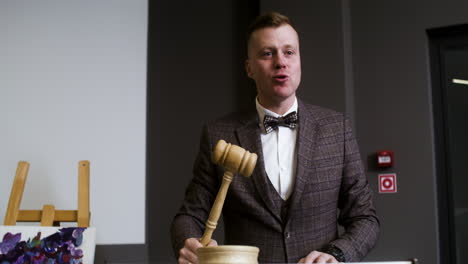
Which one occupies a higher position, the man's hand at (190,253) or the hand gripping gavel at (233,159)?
the hand gripping gavel at (233,159)

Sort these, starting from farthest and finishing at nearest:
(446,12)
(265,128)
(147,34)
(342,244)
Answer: (147,34)
(446,12)
(265,128)
(342,244)

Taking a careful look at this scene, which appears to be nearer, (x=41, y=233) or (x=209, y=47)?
(x=41, y=233)

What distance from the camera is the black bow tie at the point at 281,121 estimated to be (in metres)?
1.72

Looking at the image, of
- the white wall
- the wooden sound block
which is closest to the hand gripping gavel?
the wooden sound block

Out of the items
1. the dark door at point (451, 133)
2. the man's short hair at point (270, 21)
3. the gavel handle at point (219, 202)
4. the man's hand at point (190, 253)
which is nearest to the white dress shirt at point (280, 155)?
the man's short hair at point (270, 21)

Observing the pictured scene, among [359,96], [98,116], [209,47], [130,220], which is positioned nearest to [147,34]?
[209,47]

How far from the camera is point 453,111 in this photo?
11.5ft

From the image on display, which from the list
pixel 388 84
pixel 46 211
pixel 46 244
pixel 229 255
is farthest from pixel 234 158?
pixel 388 84

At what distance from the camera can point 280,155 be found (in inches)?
66.9

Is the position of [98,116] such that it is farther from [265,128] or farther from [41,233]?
[265,128]

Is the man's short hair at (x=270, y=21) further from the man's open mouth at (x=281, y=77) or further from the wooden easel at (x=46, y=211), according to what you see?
the wooden easel at (x=46, y=211)

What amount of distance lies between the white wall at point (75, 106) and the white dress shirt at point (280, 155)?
1.88 m

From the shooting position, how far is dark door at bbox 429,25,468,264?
3.40 metres

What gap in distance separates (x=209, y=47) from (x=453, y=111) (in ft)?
5.41
